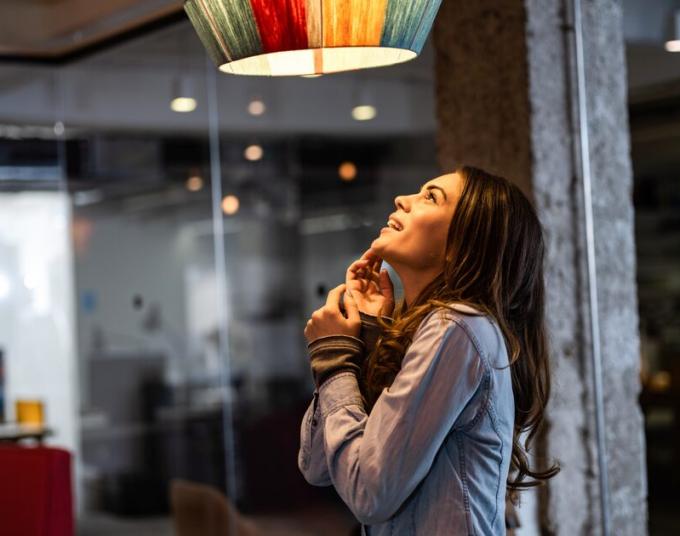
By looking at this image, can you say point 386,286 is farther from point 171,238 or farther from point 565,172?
point 171,238

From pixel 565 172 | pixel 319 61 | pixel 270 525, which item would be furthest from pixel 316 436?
pixel 270 525

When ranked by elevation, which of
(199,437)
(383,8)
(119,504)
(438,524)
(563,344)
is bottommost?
(119,504)

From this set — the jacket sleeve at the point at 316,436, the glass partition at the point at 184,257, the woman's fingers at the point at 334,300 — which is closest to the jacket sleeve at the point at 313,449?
the jacket sleeve at the point at 316,436

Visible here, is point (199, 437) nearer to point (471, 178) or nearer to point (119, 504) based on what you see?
point (119, 504)

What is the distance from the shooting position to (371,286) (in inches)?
66.6

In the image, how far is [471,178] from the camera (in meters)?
1.57

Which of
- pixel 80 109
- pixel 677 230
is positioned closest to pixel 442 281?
pixel 677 230

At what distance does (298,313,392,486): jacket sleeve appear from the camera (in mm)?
1607

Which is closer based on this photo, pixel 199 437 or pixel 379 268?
pixel 379 268

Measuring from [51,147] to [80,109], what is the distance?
276 millimetres

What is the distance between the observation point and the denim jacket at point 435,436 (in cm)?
142

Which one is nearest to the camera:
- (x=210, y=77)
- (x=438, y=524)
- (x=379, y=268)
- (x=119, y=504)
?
(x=438, y=524)

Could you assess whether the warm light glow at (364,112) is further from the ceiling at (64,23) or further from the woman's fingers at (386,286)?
the woman's fingers at (386,286)

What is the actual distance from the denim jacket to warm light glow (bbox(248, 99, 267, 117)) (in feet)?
10.6
